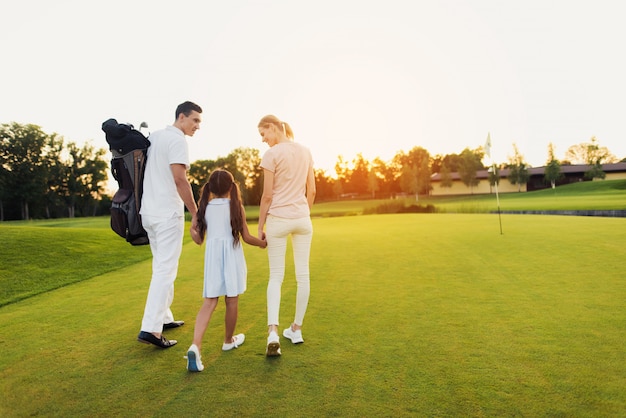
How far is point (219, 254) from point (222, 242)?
0.38 feet

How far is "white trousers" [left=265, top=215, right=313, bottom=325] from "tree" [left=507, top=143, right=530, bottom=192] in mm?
66662

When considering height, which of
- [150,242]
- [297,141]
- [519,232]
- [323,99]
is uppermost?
[323,99]

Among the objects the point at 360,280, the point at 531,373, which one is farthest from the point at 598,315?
the point at 360,280

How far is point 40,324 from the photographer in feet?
16.4

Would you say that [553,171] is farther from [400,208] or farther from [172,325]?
[172,325]

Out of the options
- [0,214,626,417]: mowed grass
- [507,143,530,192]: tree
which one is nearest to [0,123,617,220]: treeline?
[507,143,530,192]: tree

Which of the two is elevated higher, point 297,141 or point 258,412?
point 297,141

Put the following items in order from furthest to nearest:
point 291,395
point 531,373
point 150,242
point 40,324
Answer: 1. point 40,324
2. point 150,242
3. point 531,373
4. point 291,395

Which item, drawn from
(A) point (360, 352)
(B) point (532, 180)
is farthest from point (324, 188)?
(A) point (360, 352)

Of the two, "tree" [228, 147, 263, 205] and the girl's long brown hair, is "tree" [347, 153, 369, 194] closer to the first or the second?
"tree" [228, 147, 263, 205]

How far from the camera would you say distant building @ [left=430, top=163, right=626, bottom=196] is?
67125mm

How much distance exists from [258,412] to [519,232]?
12.5 meters

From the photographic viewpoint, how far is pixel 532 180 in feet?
229

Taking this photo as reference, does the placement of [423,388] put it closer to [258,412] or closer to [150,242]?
[258,412]
